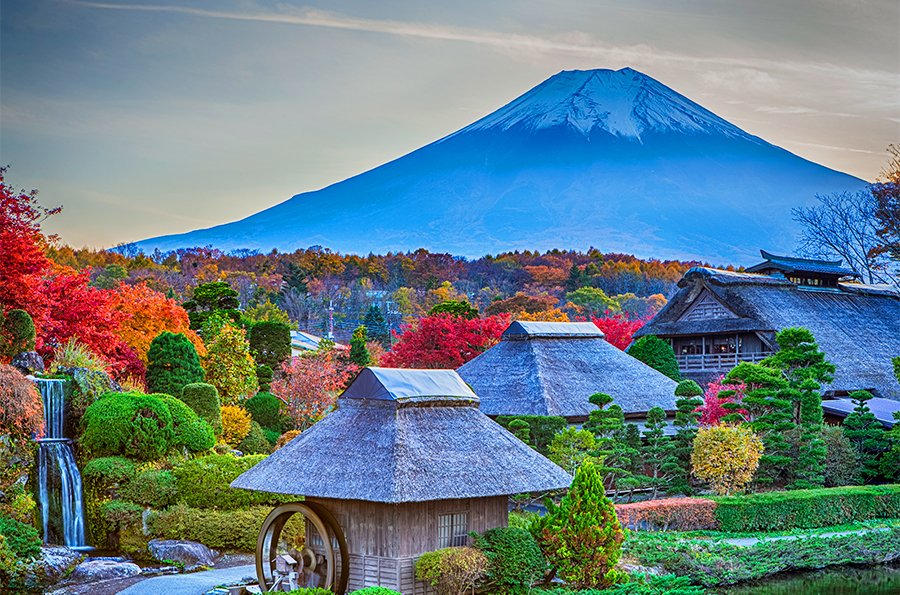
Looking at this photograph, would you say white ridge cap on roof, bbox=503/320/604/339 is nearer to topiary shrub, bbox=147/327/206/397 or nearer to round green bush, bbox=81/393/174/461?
topiary shrub, bbox=147/327/206/397

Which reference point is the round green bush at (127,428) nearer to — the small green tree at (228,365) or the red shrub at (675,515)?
the small green tree at (228,365)

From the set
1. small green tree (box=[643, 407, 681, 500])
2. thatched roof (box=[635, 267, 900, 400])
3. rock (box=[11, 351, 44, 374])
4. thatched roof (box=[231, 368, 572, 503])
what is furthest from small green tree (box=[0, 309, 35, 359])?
thatched roof (box=[635, 267, 900, 400])

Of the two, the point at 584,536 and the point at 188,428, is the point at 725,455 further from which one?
the point at 188,428

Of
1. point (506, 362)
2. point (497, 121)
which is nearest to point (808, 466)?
point (506, 362)

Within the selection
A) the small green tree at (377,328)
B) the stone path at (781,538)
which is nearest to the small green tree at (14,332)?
the stone path at (781,538)

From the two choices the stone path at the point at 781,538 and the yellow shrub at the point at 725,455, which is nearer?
the stone path at the point at 781,538

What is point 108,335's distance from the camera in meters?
25.0

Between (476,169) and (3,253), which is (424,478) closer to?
(3,253)

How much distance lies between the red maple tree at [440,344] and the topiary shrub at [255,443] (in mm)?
9492

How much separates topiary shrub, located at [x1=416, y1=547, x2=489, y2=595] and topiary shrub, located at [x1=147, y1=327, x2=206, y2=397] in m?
13.5

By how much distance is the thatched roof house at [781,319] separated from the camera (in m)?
33.0

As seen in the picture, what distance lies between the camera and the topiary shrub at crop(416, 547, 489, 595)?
13648 millimetres

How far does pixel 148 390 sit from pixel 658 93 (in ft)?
474

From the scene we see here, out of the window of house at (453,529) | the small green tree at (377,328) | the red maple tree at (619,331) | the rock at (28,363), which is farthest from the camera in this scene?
the small green tree at (377,328)
